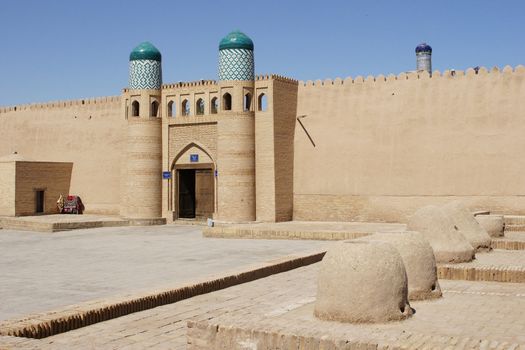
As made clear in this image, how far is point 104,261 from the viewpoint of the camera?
11.8 m

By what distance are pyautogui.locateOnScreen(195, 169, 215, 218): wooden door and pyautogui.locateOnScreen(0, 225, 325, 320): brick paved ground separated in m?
3.04

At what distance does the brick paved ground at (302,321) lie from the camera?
16.0 feet

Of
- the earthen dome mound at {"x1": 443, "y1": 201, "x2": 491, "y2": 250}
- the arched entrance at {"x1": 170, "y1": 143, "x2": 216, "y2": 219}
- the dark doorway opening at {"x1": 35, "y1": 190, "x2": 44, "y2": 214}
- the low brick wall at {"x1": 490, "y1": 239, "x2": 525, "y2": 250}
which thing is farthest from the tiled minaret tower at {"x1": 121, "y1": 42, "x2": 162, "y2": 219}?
the earthen dome mound at {"x1": 443, "y1": 201, "x2": 491, "y2": 250}

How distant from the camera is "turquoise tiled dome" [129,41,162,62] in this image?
2238cm

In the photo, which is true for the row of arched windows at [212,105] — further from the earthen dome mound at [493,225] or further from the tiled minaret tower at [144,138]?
the earthen dome mound at [493,225]

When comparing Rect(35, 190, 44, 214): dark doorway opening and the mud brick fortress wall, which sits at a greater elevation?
the mud brick fortress wall

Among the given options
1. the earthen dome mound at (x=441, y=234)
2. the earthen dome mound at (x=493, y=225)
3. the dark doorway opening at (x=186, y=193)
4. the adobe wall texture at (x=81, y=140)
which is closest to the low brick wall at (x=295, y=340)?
the earthen dome mound at (x=441, y=234)

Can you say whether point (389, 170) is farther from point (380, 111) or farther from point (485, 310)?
point (485, 310)

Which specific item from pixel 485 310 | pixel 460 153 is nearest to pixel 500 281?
pixel 485 310

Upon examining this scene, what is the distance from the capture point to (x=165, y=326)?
607cm

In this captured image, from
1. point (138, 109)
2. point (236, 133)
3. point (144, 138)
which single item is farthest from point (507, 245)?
point (138, 109)

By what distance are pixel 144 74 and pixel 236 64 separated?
3739 mm

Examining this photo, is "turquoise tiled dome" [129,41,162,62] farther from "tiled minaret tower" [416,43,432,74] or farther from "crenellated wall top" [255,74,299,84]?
"tiled minaret tower" [416,43,432,74]

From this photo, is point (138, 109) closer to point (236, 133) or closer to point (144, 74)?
point (144, 74)
